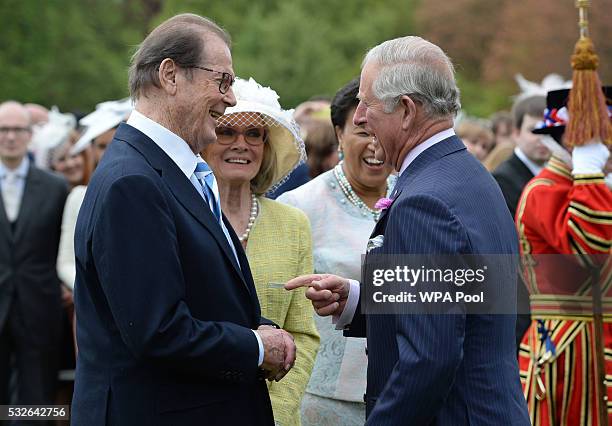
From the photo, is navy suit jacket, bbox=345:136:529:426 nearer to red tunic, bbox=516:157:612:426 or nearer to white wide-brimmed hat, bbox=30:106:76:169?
red tunic, bbox=516:157:612:426

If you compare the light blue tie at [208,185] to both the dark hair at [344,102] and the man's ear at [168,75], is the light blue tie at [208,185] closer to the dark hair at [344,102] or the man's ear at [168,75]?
the man's ear at [168,75]

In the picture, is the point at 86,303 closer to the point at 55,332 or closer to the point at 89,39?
the point at 55,332

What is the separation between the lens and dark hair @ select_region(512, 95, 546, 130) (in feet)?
26.7

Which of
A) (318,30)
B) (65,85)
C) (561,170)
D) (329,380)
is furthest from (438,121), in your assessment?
(318,30)

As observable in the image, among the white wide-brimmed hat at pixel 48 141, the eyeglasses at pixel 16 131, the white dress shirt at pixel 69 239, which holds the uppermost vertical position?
the white wide-brimmed hat at pixel 48 141

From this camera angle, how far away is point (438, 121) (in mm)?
3740

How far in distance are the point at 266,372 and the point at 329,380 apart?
1.29 metres

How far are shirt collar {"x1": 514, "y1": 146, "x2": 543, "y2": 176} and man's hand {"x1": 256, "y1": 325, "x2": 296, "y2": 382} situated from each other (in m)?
4.36

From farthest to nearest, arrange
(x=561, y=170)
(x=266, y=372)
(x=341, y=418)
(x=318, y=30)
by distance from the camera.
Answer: (x=318, y=30) → (x=561, y=170) → (x=341, y=418) → (x=266, y=372)

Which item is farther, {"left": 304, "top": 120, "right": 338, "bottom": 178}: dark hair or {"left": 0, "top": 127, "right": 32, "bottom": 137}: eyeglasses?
{"left": 0, "top": 127, "right": 32, "bottom": 137}: eyeglasses

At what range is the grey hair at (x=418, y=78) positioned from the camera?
12.1ft

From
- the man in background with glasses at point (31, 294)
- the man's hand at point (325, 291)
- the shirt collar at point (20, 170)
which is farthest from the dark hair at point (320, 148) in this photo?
the man's hand at point (325, 291)

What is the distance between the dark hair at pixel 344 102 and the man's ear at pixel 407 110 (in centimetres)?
168

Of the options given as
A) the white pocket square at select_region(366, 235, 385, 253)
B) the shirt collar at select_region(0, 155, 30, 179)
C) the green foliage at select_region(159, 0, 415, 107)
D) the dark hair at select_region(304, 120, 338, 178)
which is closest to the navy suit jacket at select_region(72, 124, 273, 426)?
the white pocket square at select_region(366, 235, 385, 253)
